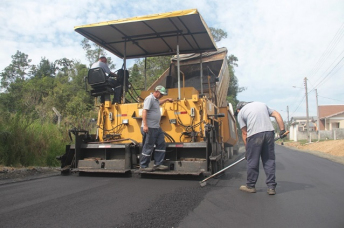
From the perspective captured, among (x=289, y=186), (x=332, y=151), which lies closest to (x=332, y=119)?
(x=332, y=151)

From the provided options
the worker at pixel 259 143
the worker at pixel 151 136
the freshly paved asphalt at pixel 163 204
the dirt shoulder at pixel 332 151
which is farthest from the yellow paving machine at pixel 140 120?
the dirt shoulder at pixel 332 151

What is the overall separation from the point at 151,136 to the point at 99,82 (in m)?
1.91

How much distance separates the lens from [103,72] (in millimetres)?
6457

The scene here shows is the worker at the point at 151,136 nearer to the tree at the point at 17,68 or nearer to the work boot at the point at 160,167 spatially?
the work boot at the point at 160,167

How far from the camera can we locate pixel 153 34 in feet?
23.1

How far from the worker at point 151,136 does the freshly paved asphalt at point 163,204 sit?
1.21ft

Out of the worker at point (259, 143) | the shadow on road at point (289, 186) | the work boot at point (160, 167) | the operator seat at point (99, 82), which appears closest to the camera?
the worker at point (259, 143)

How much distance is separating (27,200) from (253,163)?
323 cm

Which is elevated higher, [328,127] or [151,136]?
[328,127]

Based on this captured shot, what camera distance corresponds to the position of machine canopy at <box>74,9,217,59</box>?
6022mm

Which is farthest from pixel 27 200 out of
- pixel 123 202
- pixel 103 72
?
pixel 103 72

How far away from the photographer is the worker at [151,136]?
5.43 meters

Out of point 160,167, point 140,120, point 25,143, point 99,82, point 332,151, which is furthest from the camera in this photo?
point 332,151

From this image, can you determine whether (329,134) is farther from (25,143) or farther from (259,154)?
(25,143)
